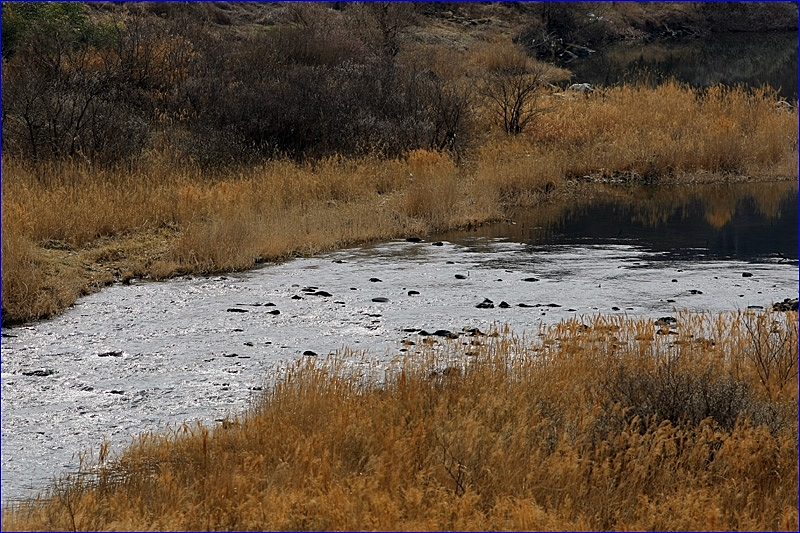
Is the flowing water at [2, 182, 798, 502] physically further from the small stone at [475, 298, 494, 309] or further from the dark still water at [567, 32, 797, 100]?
the dark still water at [567, 32, 797, 100]

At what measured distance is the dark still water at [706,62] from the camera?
40.9 meters

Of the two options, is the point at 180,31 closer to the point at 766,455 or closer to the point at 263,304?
the point at 263,304

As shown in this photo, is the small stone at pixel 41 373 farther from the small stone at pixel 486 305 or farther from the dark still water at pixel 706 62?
the dark still water at pixel 706 62

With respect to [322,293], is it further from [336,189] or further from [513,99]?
[513,99]

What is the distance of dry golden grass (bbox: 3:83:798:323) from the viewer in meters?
15.0

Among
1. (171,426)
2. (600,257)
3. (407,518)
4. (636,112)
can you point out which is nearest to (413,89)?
(636,112)

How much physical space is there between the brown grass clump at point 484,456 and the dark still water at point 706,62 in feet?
93.8

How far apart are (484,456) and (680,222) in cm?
1437

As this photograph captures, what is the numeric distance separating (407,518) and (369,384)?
2.89 meters

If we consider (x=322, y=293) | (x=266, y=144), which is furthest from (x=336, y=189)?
(x=322, y=293)

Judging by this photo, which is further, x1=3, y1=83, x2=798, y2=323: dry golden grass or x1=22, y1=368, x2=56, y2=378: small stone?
x1=3, y1=83, x2=798, y2=323: dry golden grass

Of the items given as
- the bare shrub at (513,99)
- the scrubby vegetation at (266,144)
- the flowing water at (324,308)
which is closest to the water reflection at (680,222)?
the flowing water at (324,308)

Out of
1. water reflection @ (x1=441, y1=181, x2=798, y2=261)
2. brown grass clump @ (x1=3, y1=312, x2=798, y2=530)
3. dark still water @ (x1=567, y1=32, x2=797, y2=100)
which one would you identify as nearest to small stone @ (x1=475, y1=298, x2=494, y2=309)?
brown grass clump @ (x1=3, y1=312, x2=798, y2=530)

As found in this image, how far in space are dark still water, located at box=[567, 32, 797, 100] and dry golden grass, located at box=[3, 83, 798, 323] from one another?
26.8 ft
